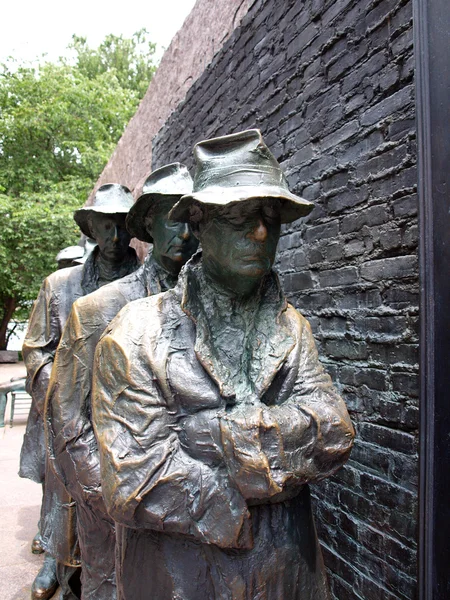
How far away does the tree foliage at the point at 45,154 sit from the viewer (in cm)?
1614

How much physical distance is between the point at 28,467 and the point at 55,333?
1.35 meters

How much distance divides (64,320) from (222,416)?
2.42 m

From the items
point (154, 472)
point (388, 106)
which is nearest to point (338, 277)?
point (388, 106)

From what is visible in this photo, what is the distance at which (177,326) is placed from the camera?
65.8 inches

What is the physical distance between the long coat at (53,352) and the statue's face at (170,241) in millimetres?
981

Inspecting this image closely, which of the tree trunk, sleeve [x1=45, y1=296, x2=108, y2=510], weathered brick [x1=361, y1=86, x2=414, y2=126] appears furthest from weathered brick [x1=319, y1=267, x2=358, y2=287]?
the tree trunk

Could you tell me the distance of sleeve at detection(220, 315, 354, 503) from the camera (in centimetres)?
138

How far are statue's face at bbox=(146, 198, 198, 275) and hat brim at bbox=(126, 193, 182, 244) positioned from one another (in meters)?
0.02

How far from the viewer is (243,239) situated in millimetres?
1607

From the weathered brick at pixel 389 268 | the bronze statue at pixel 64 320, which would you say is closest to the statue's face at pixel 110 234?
the bronze statue at pixel 64 320

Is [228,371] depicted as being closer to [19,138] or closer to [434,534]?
[434,534]

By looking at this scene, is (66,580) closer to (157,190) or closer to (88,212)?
(88,212)

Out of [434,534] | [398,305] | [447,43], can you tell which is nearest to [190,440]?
[434,534]

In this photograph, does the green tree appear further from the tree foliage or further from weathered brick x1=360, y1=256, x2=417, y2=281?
weathered brick x1=360, y1=256, x2=417, y2=281
